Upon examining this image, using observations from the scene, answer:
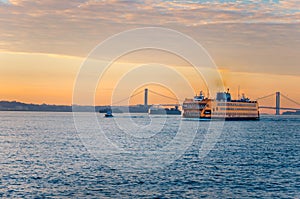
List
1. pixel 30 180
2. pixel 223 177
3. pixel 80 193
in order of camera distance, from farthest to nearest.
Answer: pixel 223 177
pixel 30 180
pixel 80 193

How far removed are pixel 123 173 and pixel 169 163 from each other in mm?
10219

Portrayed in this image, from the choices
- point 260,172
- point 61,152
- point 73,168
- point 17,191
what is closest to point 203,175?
point 260,172

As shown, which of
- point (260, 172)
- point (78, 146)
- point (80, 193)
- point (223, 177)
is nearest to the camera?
point (80, 193)

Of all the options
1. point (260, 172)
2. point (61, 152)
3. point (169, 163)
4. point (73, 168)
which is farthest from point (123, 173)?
point (61, 152)

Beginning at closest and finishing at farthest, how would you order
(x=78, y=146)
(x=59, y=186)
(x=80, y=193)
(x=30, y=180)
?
(x=80, y=193) → (x=59, y=186) → (x=30, y=180) → (x=78, y=146)

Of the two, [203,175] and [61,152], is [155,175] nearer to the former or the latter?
[203,175]

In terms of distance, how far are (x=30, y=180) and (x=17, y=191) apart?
5.13m

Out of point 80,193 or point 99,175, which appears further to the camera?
point 99,175

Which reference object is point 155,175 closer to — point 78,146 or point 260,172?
point 260,172

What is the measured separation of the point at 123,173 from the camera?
165ft

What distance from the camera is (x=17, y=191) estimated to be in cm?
4088

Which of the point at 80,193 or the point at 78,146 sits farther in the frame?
the point at 78,146

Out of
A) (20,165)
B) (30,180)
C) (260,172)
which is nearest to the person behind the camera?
(30,180)

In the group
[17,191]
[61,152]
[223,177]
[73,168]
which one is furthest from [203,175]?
[61,152]
